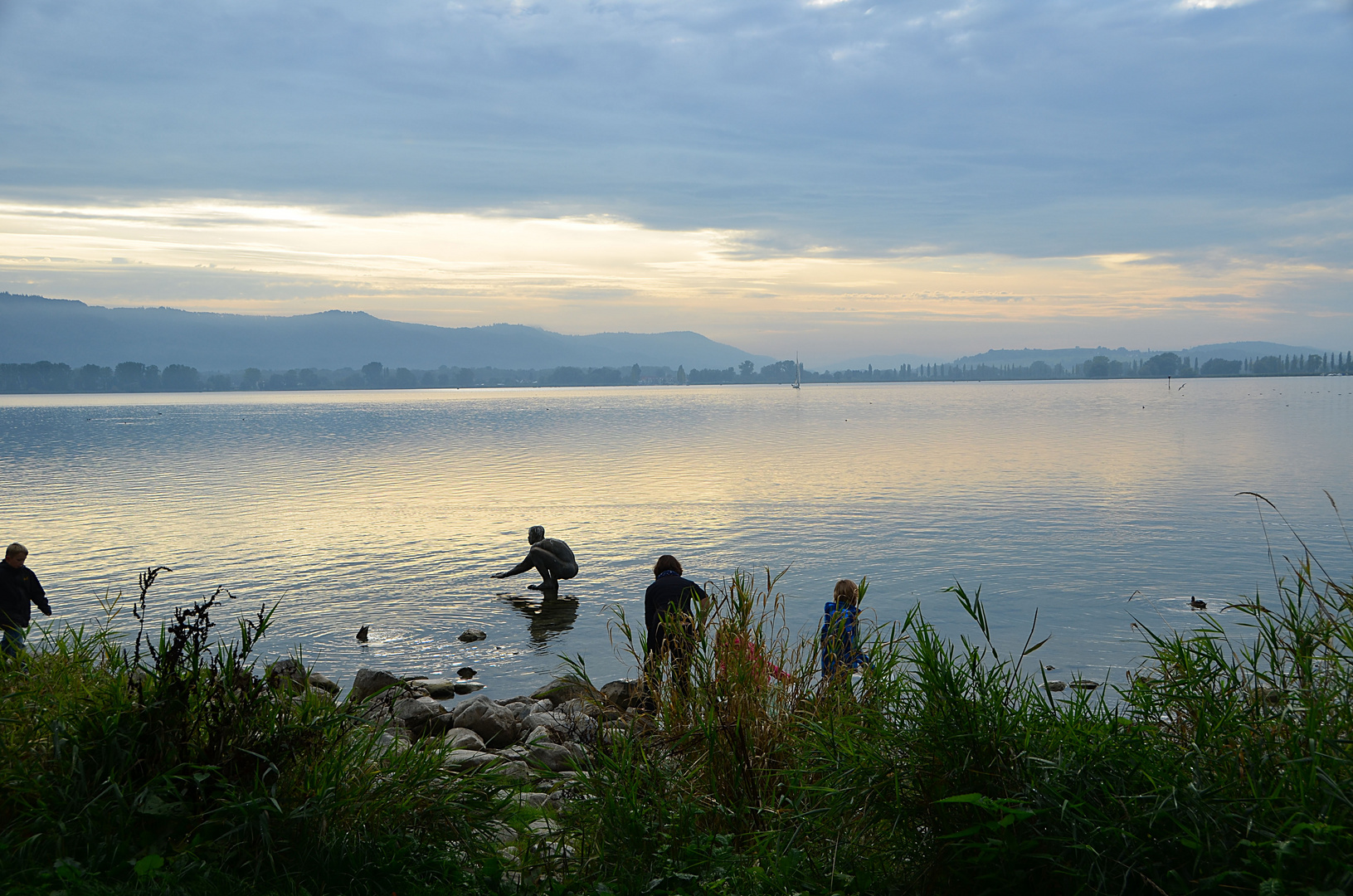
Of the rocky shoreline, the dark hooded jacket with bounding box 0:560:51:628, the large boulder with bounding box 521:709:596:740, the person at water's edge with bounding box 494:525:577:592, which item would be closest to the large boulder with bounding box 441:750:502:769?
the rocky shoreline

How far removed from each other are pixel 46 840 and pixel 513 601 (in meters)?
17.2

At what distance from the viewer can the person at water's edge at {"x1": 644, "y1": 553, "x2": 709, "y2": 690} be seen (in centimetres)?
656

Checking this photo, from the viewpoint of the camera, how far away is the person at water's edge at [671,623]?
21.5 feet

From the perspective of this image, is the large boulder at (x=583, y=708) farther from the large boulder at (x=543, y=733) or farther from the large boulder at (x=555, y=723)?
the large boulder at (x=543, y=733)

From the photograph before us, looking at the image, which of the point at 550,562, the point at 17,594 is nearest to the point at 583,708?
the point at 17,594

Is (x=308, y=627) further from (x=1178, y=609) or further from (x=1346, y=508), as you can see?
(x=1346, y=508)

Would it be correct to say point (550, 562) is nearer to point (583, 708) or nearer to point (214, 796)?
point (583, 708)

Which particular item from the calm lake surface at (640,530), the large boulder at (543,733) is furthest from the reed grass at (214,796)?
the calm lake surface at (640,530)

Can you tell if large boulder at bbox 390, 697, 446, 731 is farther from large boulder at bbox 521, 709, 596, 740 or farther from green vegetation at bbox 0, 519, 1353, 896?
green vegetation at bbox 0, 519, 1353, 896

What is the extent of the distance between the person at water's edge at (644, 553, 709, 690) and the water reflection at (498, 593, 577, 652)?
28.0 ft

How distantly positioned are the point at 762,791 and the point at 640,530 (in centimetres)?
2494

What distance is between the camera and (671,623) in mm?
6777

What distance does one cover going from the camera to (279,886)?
4781 mm

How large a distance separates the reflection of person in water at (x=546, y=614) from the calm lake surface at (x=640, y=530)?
0.08 metres
